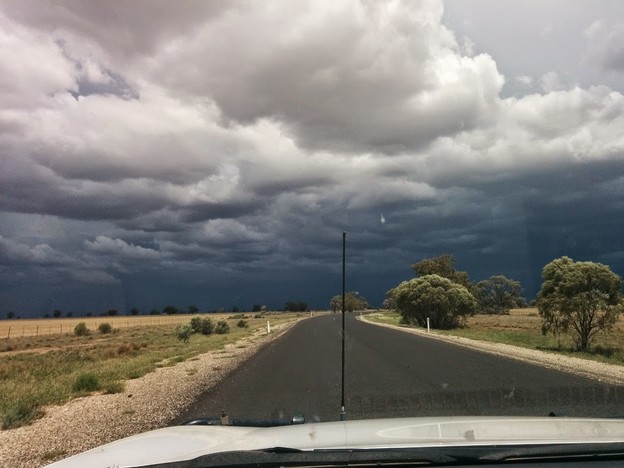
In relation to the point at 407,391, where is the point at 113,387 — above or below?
below

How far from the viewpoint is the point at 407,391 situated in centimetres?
1267

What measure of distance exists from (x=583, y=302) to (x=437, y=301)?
31477 millimetres

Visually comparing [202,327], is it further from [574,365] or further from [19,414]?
[19,414]

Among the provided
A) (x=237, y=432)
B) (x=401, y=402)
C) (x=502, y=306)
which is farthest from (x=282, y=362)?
(x=502, y=306)

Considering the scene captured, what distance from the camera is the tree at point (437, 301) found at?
55.8m

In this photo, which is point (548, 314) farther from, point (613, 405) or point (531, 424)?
point (531, 424)

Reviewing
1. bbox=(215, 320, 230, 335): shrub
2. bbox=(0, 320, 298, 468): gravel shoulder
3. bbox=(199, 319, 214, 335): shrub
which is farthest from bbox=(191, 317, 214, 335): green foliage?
bbox=(0, 320, 298, 468): gravel shoulder

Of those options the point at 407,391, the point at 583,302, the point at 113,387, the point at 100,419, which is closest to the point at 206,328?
the point at 583,302

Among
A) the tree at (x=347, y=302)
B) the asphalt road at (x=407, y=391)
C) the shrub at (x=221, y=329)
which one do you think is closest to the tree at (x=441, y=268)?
the tree at (x=347, y=302)

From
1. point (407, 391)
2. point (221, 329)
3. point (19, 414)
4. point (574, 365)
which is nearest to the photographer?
point (19, 414)

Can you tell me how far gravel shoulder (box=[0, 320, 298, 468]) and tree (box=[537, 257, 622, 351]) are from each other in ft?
48.1

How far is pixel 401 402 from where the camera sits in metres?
11.2

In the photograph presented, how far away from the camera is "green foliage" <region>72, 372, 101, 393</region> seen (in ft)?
52.1

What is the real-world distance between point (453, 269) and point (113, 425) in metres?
83.8
